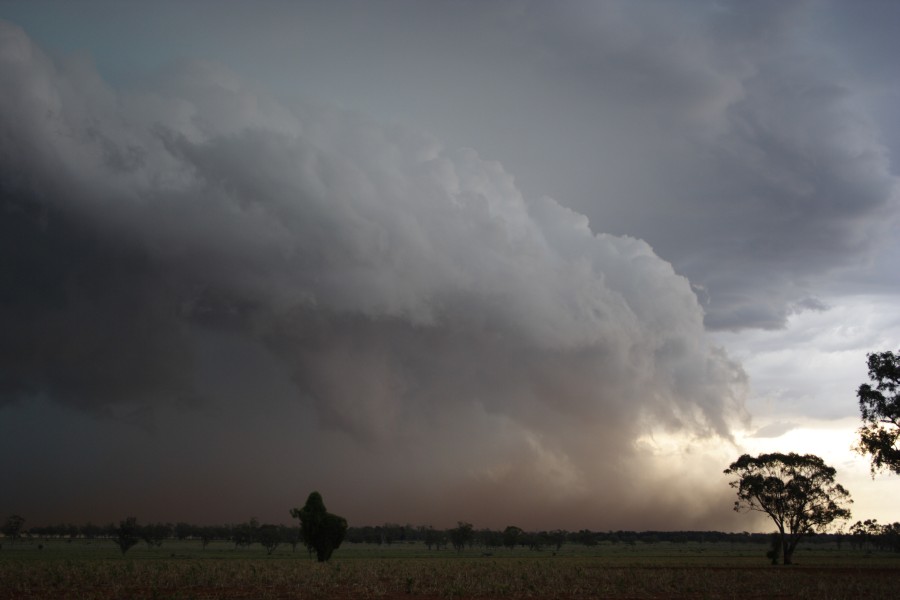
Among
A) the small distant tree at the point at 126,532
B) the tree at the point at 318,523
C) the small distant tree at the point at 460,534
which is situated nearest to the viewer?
the tree at the point at 318,523

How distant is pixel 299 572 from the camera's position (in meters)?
52.7

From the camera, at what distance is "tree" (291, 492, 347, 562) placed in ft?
214

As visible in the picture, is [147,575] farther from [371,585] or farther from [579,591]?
[579,591]

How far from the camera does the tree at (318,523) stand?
214 feet

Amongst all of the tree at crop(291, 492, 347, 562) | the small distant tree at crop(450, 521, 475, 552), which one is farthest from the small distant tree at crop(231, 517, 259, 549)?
the tree at crop(291, 492, 347, 562)

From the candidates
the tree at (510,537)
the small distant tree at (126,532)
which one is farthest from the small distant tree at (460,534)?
the small distant tree at (126,532)

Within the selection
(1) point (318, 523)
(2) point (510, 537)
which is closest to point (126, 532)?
(1) point (318, 523)

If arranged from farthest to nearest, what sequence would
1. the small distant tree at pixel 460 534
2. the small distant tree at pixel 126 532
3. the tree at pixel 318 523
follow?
the small distant tree at pixel 460 534, the small distant tree at pixel 126 532, the tree at pixel 318 523

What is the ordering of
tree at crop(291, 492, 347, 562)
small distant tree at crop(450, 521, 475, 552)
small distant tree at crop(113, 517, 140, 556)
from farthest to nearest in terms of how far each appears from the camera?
small distant tree at crop(450, 521, 475, 552) → small distant tree at crop(113, 517, 140, 556) → tree at crop(291, 492, 347, 562)

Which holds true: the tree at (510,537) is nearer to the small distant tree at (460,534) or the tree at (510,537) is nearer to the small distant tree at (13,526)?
the small distant tree at (460,534)

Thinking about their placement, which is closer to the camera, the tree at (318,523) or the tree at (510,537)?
the tree at (318,523)

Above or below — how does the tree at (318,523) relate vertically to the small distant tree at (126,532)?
above

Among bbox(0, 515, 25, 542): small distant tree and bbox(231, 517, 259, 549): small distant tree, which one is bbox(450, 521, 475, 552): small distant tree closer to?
bbox(231, 517, 259, 549): small distant tree

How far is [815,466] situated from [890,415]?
125 ft
